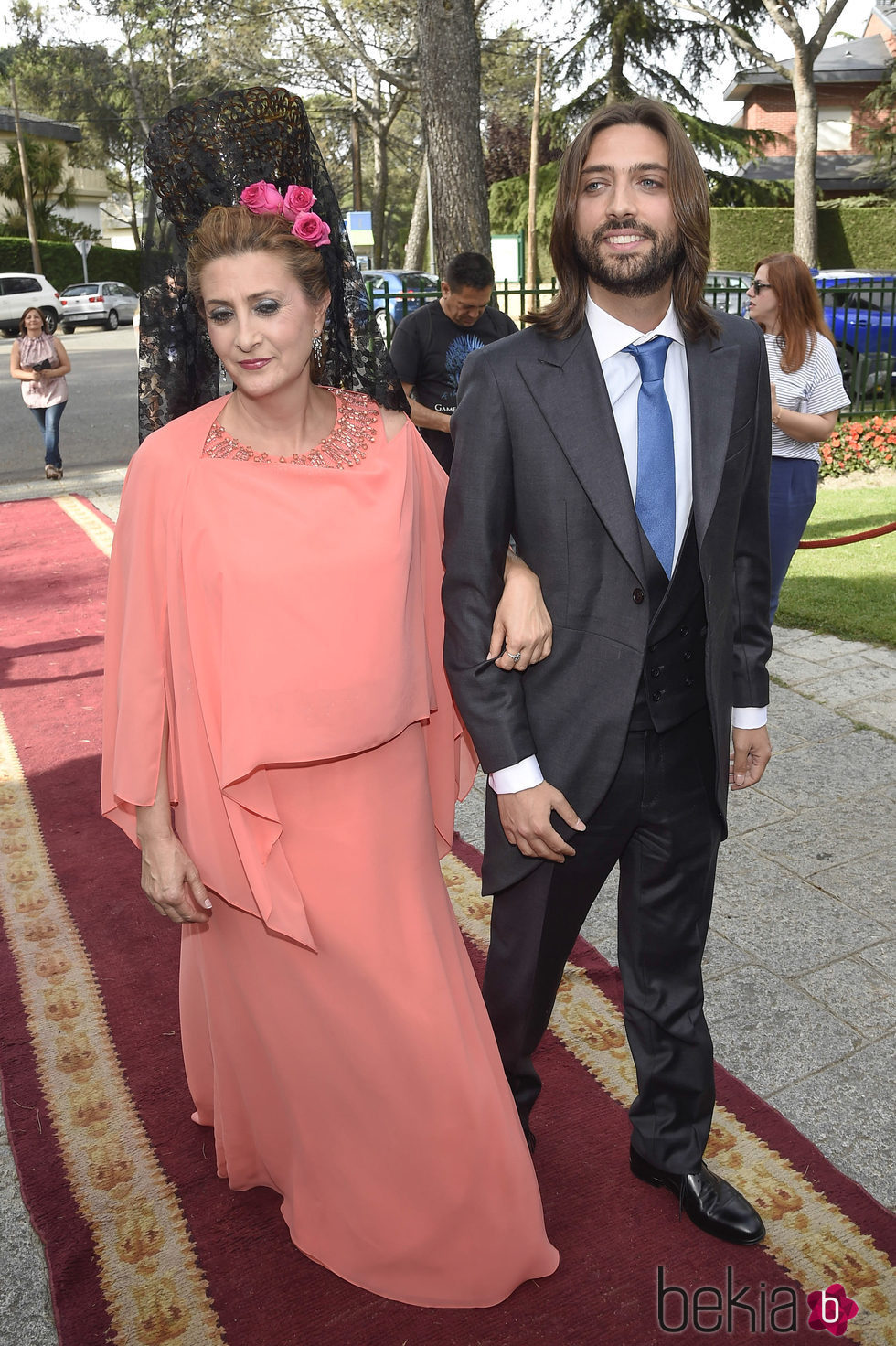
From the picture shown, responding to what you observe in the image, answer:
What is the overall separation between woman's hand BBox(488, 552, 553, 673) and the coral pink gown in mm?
222

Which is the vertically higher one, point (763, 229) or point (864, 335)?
A: point (763, 229)

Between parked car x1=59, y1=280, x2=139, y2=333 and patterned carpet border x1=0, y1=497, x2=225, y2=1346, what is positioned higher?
parked car x1=59, y1=280, x2=139, y2=333

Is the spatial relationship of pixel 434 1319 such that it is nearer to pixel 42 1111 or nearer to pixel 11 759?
pixel 42 1111

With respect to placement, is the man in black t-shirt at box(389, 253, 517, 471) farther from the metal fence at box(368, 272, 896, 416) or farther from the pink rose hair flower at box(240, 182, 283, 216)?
the metal fence at box(368, 272, 896, 416)

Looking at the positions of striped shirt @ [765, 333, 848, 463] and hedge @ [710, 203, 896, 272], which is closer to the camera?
striped shirt @ [765, 333, 848, 463]

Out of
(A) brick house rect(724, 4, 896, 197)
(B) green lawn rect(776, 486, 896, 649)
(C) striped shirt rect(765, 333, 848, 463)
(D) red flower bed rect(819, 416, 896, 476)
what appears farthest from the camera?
(A) brick house rect(724, 4, 896, 197)

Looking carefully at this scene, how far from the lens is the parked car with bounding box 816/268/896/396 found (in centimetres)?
1370

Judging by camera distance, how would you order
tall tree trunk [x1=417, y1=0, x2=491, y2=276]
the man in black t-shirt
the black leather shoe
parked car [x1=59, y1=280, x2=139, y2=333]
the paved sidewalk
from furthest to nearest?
parked car [x1=59, y1=280, x2=139, y2=333] → tall tree trunk [x1=417, y1=0, x2=491, y2=276] → the man in black t-shirt → the paved sidewalk → the black leather shoe

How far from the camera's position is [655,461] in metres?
2.32

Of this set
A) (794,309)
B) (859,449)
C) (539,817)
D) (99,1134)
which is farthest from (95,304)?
(539,817)

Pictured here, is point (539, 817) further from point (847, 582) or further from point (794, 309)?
point (847, 582)

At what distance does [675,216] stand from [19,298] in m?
36.6

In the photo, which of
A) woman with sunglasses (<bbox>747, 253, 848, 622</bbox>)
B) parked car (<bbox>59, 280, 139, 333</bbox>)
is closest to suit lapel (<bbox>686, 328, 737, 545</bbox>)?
woman with sunglasses (<bbox>747, 253, 848, 622</bbox>)

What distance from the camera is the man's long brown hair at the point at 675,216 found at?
7.50ft
